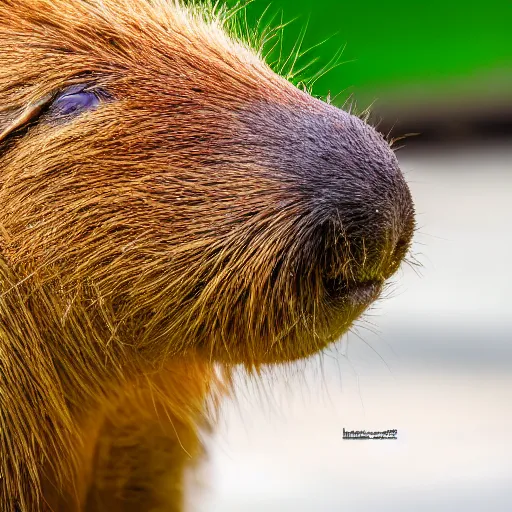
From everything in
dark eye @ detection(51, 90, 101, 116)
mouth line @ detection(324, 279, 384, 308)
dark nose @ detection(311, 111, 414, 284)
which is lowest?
A: mouth line @ detection(324, 279, 384, 308)

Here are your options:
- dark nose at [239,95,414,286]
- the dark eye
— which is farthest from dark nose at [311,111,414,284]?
the dark eye

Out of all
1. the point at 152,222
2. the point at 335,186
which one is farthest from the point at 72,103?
the point at 335,186

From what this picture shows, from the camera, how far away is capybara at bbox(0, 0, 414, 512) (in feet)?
2.78

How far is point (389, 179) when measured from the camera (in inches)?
34.3

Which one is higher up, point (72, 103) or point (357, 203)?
point (72, 103)

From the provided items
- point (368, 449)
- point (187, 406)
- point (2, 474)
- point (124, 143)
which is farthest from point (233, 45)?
point (368, 449)

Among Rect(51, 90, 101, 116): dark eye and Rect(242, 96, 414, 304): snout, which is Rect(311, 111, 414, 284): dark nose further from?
Rect(51, 90, 101, 116): dark eye

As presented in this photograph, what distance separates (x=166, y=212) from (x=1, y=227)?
0.17 m

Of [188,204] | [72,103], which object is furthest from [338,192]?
[72,103]

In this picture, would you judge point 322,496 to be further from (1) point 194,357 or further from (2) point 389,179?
(2) point 389,179

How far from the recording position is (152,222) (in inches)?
33.5

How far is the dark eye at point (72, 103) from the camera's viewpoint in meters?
0.89

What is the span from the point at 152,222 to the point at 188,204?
0.04m

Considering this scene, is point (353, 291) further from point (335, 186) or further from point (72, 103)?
point (72, 103)
